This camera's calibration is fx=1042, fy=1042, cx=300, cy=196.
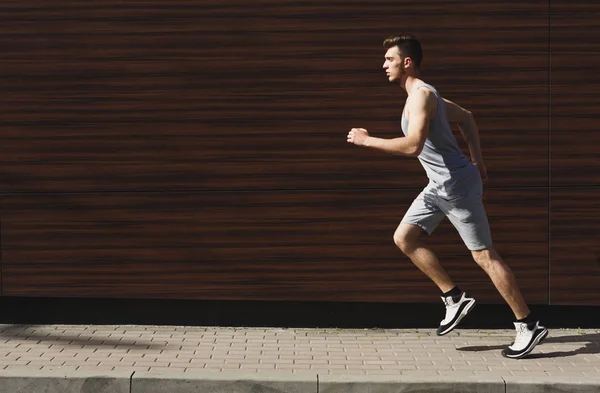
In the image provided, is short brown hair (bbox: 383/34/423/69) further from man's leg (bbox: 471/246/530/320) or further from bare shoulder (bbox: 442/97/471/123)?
man's leg (bbox: 471/246/530/320)

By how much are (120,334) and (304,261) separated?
1423mm

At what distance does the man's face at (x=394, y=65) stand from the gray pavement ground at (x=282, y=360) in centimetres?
179

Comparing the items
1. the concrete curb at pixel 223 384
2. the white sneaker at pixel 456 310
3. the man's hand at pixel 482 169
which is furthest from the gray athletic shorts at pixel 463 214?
the concrete curb at pixel 223 384

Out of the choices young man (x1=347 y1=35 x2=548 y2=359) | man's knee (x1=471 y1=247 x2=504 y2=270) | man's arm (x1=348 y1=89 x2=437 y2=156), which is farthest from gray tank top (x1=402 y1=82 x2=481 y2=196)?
man's knee (x1=471 y1=247 x2=504 y2=270)

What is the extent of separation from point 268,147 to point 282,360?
178cm

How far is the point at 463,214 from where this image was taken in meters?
6.74

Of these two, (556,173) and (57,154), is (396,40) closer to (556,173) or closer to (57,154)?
(556,173)

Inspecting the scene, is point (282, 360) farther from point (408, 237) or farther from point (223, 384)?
point (408, 237)

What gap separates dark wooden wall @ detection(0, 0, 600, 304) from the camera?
751 cm

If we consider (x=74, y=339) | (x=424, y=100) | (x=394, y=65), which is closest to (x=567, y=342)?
(x=424, y=100)

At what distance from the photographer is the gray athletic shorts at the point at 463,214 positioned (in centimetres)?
674

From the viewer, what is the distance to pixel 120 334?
736 centimetres

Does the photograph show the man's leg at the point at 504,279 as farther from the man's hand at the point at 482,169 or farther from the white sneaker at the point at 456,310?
the man's hand at the point at 482,169

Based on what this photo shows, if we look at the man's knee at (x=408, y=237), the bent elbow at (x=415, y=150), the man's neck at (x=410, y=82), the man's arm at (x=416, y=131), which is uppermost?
the man's neck at (x=410, y=82)
